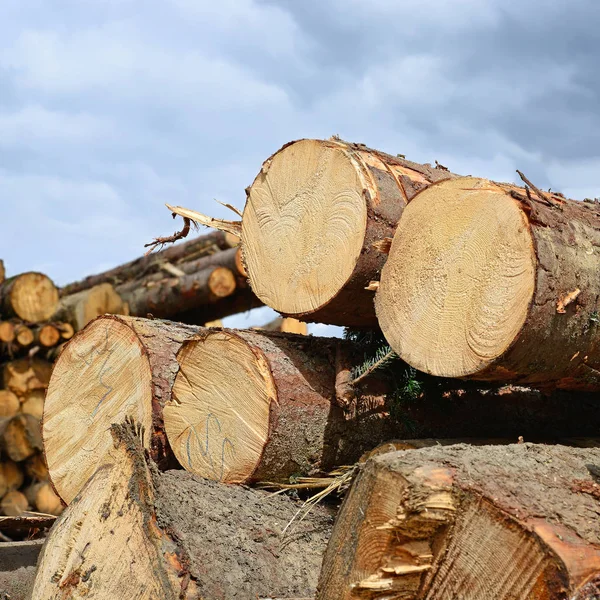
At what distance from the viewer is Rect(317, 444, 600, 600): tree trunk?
1810mm

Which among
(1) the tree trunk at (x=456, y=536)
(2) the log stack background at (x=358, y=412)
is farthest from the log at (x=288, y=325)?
(1) the tree trunk at (x=456, y=536)

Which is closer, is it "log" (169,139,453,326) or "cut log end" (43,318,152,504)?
"log" (169,139,453,326)

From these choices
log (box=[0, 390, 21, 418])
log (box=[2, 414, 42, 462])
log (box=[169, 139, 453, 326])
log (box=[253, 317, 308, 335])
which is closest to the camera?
log (box=[169, 139, 453, 326])

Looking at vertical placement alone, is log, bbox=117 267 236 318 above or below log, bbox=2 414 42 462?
above

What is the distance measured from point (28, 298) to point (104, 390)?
406 cm

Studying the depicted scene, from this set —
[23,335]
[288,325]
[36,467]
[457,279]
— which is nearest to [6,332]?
[23,335]

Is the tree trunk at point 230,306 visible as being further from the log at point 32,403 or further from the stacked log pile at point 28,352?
the log at point 32,403

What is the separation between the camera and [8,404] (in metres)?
6.77

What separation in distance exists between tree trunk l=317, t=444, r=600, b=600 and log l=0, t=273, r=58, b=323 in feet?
17.6

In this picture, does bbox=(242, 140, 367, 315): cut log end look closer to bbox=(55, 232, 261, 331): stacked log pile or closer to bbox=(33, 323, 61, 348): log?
bbox=(55, 232, 261, 331): stacked log pile

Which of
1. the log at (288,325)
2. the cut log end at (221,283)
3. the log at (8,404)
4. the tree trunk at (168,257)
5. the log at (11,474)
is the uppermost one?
the tree trunk at (168,257)

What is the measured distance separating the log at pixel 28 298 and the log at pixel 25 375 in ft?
1.17

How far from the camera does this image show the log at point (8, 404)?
6.77 meters

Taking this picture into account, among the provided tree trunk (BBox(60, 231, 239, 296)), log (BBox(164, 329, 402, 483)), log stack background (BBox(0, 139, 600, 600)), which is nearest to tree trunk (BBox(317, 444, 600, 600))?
log stack background (BBox(0, 139, 600, 600))
